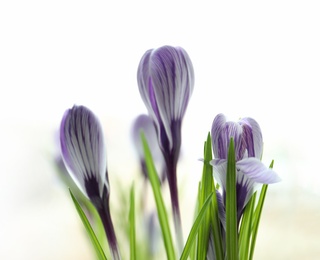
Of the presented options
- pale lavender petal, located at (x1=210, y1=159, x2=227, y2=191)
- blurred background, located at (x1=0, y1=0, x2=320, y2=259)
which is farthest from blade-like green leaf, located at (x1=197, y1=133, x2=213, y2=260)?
blurred background, located at (x1=0, y1=0, x2=320, y2=259)

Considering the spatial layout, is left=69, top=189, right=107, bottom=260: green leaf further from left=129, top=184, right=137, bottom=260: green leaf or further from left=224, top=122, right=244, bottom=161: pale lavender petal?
left=224, top=122, right=244, bottom=161: pale lavender petal

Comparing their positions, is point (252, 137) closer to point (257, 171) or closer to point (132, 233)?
point (257, 171)

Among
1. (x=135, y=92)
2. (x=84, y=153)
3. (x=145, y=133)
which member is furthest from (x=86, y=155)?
(x=135, y=92)

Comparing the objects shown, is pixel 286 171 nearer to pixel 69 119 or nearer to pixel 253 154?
pixel 253 154

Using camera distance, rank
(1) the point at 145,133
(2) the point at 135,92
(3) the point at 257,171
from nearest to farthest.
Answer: (3) the point at 257,171
(1) the point at 145,133
(2) the point at 135,92

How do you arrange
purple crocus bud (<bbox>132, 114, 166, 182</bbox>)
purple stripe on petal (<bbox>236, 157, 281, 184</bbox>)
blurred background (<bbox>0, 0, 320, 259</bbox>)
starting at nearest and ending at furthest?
1. purple stripe on petal (<bbox>236, 157, 281, 184</bbox>)
2. purple crocus bud (<bbox>132, 114, 166, 182</bbox>)
3. blurred background (<bbox>0, 0, 320, 259</bbox>)

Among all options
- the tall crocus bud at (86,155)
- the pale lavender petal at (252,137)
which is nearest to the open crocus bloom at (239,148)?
the pale lavender petal at (252,137)
